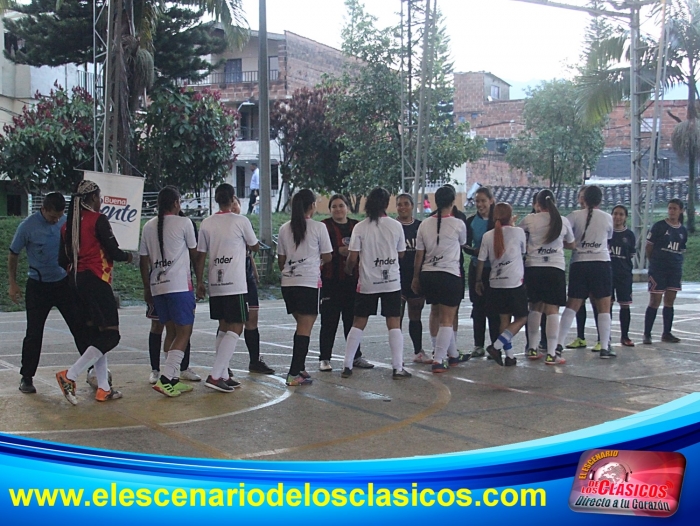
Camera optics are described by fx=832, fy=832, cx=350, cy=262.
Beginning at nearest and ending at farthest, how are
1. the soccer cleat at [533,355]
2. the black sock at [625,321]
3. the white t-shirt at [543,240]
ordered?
the white t-shirt at [543,240] < the soccer cleat at [533,355] < the black sock at [625,321]

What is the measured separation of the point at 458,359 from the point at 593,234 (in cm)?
184

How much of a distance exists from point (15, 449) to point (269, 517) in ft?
2.80

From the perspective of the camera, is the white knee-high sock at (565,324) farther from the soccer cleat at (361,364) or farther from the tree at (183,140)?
the tree at (183,140)

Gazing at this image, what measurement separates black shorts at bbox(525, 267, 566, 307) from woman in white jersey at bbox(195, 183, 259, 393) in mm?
2953

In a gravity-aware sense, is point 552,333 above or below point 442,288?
below

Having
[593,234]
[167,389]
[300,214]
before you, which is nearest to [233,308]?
[167,389]

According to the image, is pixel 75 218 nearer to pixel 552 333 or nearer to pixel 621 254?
pixel 552 333

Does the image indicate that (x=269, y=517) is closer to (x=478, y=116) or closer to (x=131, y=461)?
(x=131, y=461)

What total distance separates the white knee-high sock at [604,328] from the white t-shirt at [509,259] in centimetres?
132

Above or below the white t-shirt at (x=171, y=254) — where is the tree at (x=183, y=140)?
above

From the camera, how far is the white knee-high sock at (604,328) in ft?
27.9

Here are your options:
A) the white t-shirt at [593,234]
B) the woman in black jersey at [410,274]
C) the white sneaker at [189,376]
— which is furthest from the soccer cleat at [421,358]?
the white sneaker at [189,376]

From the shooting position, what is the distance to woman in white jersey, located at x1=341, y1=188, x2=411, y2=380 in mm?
7172

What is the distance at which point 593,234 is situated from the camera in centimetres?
830
